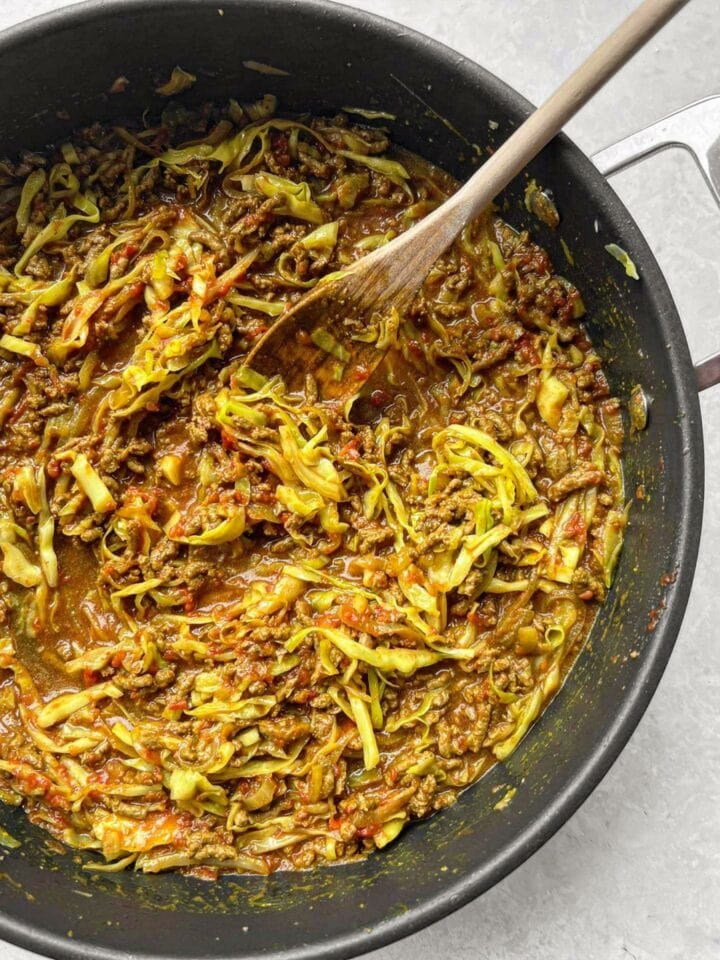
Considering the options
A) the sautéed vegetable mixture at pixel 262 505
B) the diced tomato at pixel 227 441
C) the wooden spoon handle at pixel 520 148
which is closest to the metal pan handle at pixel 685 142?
the wooden spoon handle at pixel 520 148

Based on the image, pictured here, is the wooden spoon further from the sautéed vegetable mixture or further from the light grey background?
the light grey background

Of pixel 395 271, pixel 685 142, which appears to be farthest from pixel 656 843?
pixel 685 142

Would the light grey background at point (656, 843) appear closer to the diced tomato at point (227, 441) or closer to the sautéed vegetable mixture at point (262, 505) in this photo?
the sautéed vegetable mixture at point (262, 505)

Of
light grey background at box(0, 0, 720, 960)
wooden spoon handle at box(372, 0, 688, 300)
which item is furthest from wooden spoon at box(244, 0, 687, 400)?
light grey background at box(0, 0, 720, 960)

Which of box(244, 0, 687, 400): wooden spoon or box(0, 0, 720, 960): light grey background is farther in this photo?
box(0, 0, 720, 960): light grey background

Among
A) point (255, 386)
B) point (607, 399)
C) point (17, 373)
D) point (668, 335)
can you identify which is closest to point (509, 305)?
point (607, 399)

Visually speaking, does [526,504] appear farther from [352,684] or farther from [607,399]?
[352,684]
